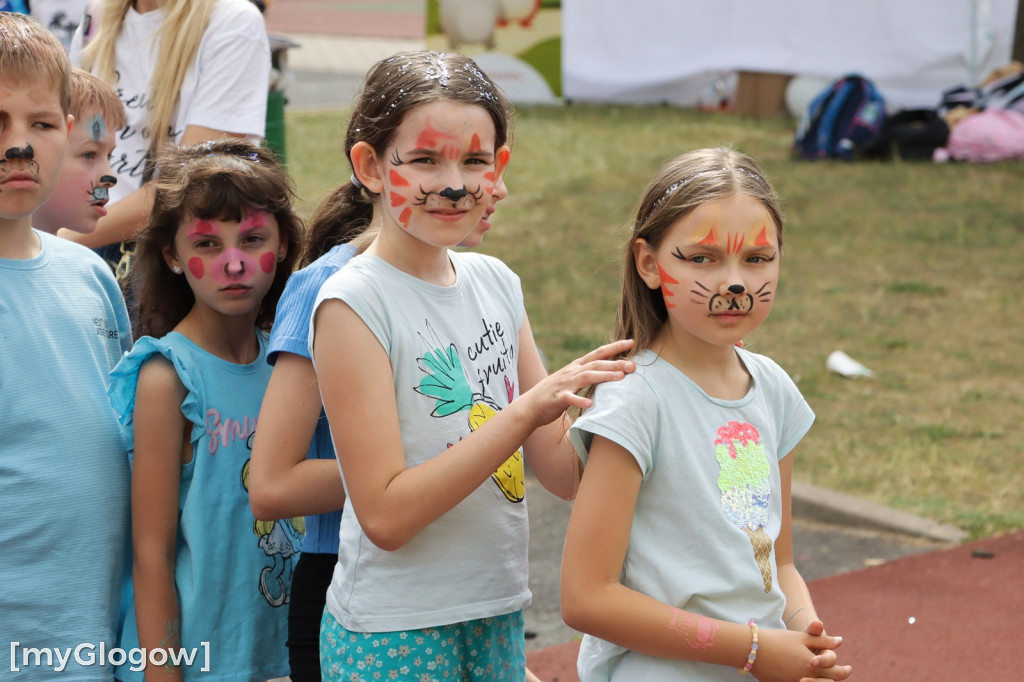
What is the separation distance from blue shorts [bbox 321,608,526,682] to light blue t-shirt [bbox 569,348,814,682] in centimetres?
24

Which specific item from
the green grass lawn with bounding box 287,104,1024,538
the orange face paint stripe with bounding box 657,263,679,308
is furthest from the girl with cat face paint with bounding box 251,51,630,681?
the green grass lawn with bounding box 287,104,1024,538

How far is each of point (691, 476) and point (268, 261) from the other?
3.59 ft

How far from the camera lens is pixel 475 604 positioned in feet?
7.08

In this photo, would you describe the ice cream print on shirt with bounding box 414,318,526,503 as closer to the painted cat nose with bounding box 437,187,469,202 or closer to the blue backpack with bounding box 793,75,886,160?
the painted cat nose with bounding box 437,187,469,202

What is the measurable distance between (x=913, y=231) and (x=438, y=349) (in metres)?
7.99

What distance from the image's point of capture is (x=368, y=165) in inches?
88.4

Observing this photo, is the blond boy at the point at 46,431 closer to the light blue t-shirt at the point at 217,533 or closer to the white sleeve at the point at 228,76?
the light blue t-shirt at the point at 217,533

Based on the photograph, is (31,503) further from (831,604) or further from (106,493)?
(831,604)

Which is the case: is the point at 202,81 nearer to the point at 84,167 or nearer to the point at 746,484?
the point at 84,167

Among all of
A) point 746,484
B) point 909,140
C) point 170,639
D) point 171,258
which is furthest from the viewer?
point 909,140

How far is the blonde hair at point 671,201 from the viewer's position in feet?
6.97

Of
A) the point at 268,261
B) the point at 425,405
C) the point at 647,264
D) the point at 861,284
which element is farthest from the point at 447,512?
the point at 861,284

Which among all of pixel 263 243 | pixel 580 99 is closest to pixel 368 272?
pixel 263 243

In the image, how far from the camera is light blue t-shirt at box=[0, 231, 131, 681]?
233 centimetres
